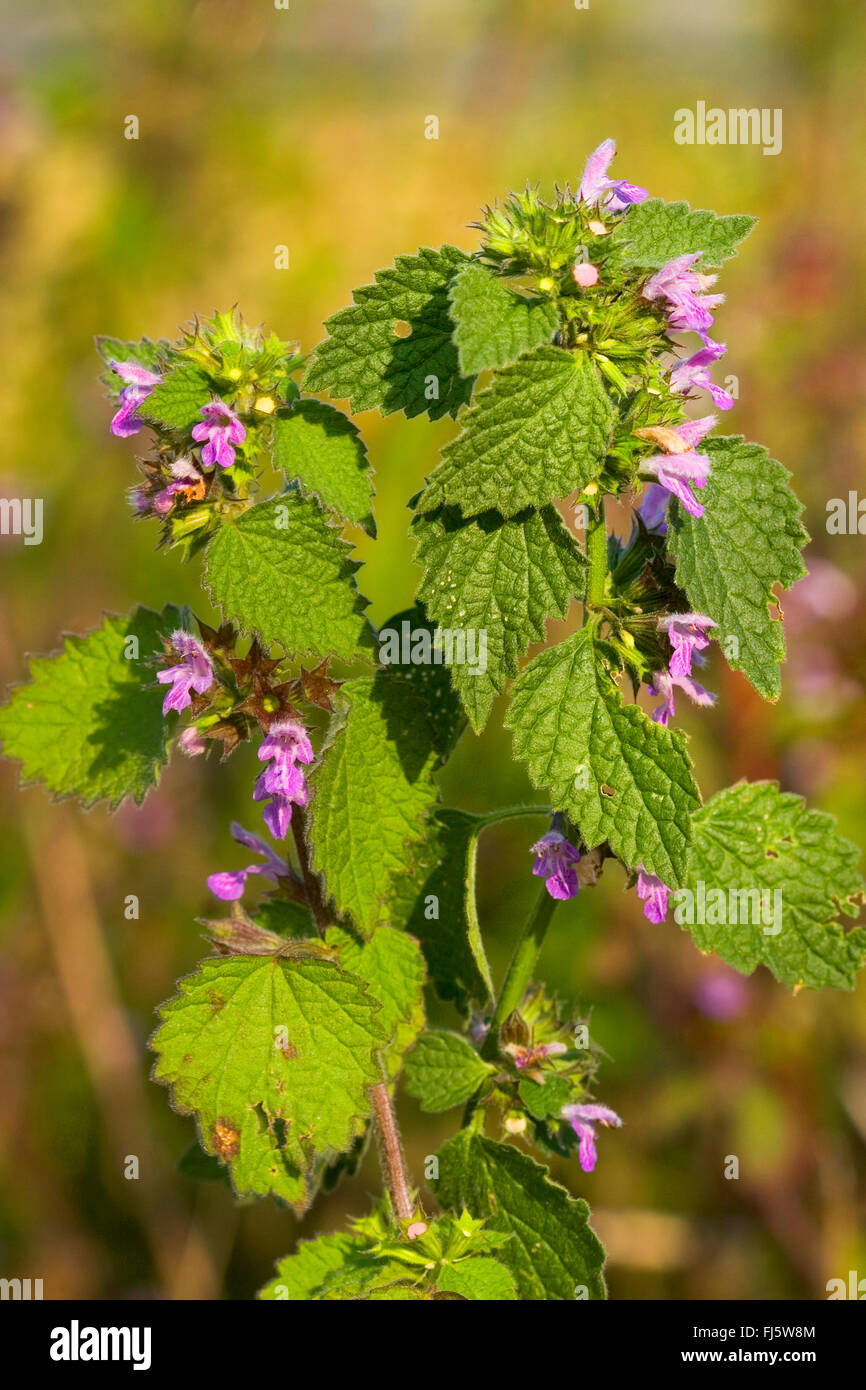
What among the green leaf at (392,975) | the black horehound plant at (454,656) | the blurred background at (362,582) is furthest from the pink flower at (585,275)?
the blurred background at (362,582)

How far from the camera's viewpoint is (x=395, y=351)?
1596mm

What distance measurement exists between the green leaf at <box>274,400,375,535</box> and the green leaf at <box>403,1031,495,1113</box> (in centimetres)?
83

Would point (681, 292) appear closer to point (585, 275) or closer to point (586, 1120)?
point (585, 275)

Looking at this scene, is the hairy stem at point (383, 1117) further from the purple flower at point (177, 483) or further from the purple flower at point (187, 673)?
the purple flower at point (177, 483)

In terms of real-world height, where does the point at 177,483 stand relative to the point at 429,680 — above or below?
above

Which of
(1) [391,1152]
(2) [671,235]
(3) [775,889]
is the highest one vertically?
(2) [671,235]

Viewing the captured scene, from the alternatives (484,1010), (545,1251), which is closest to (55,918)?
(484,1010)

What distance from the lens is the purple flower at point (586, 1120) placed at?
182cm

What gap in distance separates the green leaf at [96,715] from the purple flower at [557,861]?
60 cm

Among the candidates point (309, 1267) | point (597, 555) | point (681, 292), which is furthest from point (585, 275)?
point (309, 1267)

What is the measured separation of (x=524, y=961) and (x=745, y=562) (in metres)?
0.71

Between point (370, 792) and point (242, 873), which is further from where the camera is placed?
point (242, 873)

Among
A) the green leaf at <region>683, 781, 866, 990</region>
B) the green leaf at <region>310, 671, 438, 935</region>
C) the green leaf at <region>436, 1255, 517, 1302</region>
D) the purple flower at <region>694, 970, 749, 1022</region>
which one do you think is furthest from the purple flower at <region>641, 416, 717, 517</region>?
the purple flower at <region>694, 970, 749, 1022</region>

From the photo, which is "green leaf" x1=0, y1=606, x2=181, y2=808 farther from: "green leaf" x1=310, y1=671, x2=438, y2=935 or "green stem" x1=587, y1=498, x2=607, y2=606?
"green stem" x1=587, y1=498, x2=607, y2=606
